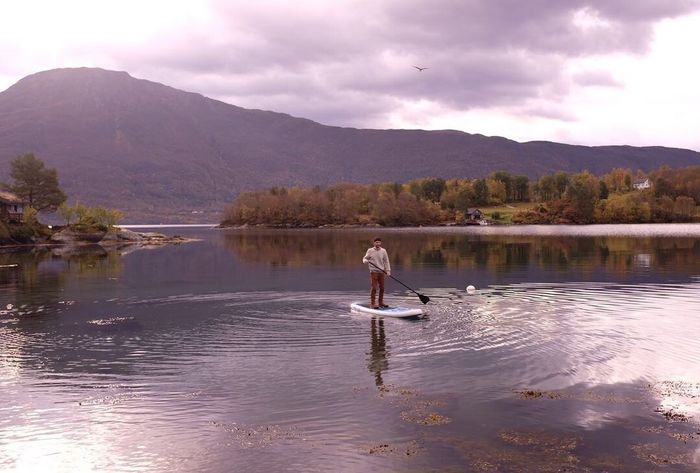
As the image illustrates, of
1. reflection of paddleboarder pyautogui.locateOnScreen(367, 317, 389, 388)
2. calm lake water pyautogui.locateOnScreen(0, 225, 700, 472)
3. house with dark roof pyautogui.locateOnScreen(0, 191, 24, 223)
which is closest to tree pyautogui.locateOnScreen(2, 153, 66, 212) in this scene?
house with dark roof pyautogui.locateOnScreen(0, 191, 24, 223)

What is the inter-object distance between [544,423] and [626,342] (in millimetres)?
11677

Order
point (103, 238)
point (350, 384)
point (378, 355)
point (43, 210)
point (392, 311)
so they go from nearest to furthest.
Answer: point (350, 384) → point (378, 355) → point (392, 311) → point (103, 238) → point (43, 210)

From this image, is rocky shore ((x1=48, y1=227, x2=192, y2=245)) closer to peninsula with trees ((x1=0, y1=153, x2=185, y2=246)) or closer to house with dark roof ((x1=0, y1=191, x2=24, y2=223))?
peninsula with trees ((x1=0, y1=153, x2=185, y2=246))

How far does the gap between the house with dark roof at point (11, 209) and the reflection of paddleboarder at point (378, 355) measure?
122 m

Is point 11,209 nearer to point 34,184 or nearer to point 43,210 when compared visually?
point 34,184

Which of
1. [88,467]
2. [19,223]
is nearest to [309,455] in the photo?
[88,467]

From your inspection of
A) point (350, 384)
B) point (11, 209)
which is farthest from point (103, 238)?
point (350, 384)

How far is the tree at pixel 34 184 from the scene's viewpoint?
147375mm

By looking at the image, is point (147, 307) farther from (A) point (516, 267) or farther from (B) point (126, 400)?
(A) point (516, 267)

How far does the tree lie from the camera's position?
147m

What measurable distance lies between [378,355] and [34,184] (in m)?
149

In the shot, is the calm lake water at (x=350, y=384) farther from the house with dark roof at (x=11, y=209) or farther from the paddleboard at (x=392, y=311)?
the house with dark roof at (x=11, y=209)

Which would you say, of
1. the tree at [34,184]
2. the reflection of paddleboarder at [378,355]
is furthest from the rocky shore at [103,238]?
the reflection of paddleboarder at [378,355]

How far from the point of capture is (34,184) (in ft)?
490
